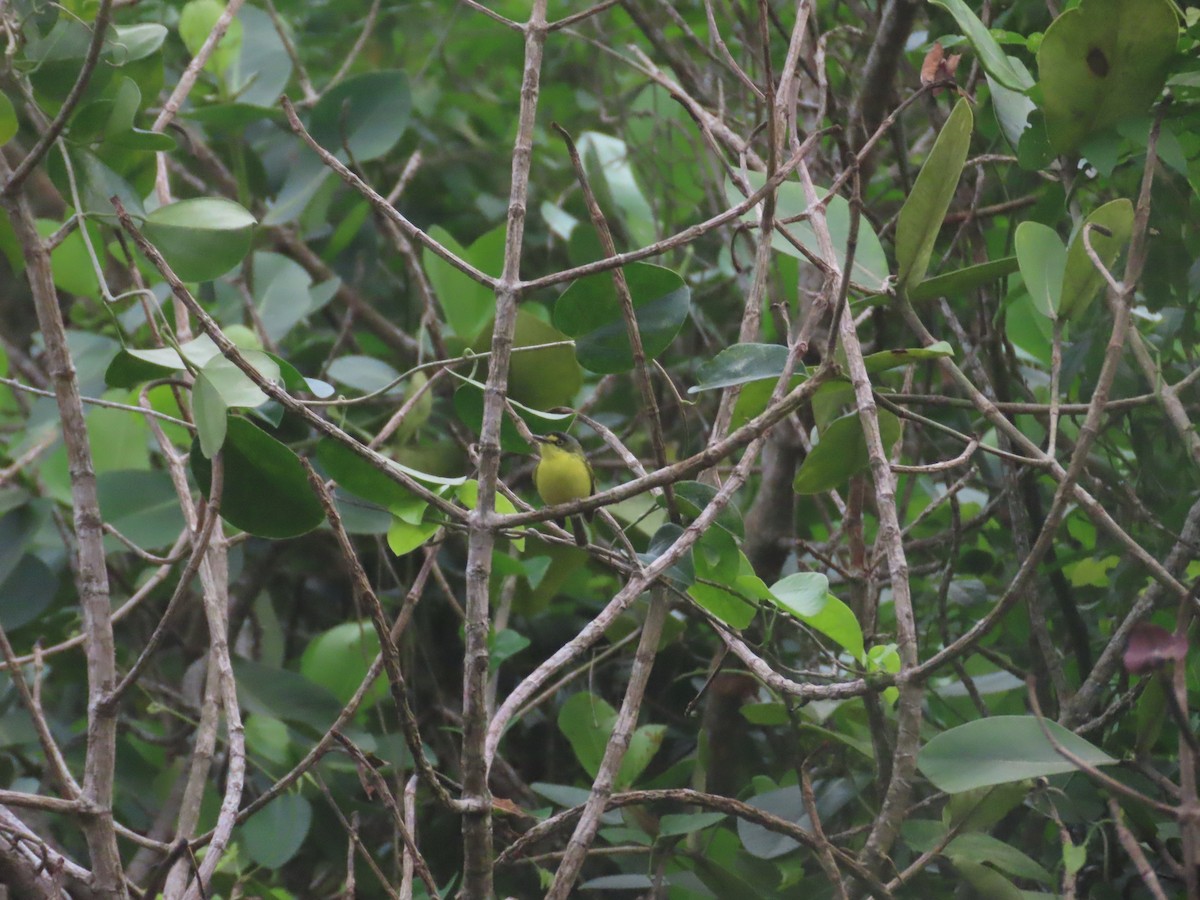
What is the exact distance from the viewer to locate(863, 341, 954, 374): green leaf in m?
0.84

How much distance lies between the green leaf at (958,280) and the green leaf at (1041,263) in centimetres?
2

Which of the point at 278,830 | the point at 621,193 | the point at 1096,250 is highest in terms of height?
the point at 1096,250

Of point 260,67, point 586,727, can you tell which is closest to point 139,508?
point 586,727

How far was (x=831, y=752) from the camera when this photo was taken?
1201mm

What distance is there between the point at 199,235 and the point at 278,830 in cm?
69

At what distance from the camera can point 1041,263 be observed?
3.05 ft

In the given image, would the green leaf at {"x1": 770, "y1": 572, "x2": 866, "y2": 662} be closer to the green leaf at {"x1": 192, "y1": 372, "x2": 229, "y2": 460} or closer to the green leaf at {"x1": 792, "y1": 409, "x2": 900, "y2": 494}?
the green leaf at {"x1": 792, "y1": 409, "x2": 900, "y2": 494}

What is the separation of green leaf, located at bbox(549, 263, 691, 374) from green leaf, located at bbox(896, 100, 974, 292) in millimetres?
176

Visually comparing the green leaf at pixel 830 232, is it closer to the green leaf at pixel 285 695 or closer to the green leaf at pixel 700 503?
the green leaf at pixel 700 503

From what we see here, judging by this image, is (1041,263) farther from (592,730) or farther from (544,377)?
(592,730)

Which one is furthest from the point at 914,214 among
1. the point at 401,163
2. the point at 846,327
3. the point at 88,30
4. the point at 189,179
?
the point at 401,163

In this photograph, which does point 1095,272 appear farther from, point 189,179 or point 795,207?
point 189,179

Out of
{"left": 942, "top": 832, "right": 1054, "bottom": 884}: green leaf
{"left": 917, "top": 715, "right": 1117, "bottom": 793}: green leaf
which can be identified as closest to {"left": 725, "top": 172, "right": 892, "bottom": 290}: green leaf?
{"left": 917, "top": 715, "right": 1117, "bottom": 793}: green leaf

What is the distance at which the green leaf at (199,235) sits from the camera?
0.95 metres
